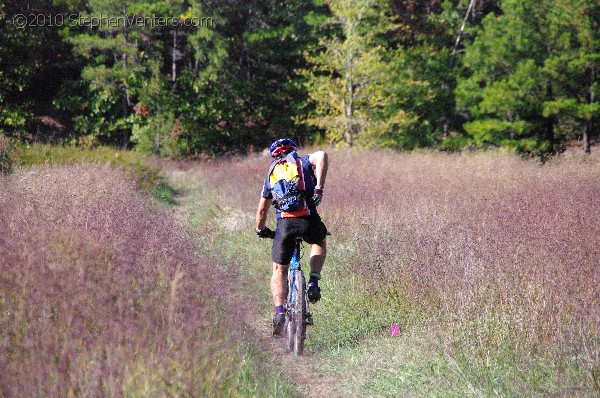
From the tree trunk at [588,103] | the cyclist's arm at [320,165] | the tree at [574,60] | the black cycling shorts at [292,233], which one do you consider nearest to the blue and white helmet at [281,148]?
the cyclist's arm at [320,165]

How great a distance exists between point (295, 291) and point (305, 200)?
781 mm

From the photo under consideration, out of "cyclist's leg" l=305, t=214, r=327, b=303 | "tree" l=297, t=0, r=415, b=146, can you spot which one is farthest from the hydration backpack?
"tree" l=297, t=0, r=415, b=146

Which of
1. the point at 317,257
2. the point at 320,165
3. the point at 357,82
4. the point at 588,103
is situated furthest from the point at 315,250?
the point at 588,103

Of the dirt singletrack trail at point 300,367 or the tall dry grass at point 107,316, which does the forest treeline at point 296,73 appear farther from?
the tall dry grass at point 107,316

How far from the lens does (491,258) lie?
18.5ft

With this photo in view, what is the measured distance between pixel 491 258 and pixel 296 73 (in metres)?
23.2

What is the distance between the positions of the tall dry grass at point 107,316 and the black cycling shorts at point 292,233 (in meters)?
0.63

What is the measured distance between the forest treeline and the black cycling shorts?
16584 millimetres

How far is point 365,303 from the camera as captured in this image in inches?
247

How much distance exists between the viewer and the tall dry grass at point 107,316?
3020 mm

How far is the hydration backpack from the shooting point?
538cm

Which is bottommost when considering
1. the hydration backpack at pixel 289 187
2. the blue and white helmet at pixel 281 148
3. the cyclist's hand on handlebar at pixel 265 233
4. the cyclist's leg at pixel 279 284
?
the cyclist's leg at pixel 279 284

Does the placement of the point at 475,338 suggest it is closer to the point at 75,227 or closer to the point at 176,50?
the point at 75,227

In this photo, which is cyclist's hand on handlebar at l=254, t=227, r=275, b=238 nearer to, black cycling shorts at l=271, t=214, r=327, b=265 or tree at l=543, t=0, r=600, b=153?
black cycling shorts at l=271, t=214, r=327, b=265
